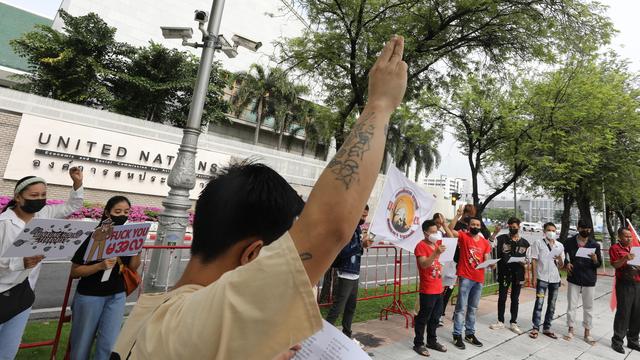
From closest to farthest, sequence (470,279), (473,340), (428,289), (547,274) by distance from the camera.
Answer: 1. (428,289)
2. (473,340)
3. (470,279)
4. (547,274)

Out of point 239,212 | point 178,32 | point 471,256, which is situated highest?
point 178,32

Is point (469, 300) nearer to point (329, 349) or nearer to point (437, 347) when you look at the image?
point (437, 347)

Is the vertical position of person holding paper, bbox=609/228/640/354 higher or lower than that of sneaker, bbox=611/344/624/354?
higher

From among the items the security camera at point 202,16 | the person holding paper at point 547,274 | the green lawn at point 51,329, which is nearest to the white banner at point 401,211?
the green lawn at point 51,329

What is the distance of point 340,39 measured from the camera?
7.39m

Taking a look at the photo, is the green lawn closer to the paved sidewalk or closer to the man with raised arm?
the paved sidewalk

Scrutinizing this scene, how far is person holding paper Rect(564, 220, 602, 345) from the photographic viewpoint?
21.9 ft

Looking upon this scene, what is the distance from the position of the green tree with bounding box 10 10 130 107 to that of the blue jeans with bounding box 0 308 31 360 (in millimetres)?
23339

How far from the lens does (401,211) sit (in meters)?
4.80

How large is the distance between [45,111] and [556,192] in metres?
26.1

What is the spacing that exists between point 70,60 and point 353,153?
27027 millimetres

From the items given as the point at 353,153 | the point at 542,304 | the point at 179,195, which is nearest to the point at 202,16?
the point at 179,195

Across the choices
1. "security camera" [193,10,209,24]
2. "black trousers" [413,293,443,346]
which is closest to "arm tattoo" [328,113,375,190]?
"black trousers" [413,293,443,346]

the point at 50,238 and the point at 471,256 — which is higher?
the point at 471,256
